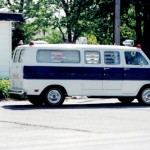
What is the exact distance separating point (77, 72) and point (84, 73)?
0.81 ft

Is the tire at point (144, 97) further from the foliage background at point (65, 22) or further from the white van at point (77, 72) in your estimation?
the foliage background at point (65, 22)

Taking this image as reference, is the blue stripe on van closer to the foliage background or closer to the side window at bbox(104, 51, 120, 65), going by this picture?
the side window at bbox(104, 51, 120, 65)

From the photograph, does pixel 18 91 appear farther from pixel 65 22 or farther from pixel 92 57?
pixel 65 22

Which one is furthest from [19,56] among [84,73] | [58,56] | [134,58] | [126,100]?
[126,100]

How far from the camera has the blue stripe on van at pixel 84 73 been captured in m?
17.8

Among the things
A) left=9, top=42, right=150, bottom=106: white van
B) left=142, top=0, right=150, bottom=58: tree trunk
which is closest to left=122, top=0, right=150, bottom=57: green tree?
left=142, top=0, right=150, bottom=58: tree trunk

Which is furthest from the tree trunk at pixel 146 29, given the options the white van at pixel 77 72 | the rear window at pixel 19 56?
the rear window at pixel 19 56

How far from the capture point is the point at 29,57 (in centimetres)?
1783
